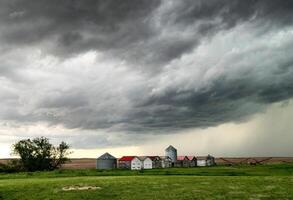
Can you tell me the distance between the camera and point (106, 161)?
7165 inches

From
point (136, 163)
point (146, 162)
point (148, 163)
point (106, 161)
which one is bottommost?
point (148, 163)

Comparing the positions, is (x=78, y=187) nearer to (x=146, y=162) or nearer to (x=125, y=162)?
(x=125, y=162)

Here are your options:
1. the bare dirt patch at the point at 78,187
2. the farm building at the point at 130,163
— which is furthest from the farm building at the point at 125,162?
the bare dirt patch at the point at 78,187

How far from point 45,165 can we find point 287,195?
419 ft

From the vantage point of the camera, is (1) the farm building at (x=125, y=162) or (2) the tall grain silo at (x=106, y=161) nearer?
(2) the tall grain silo at (x=106, y=161)

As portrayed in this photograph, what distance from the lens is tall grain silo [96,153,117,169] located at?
595ft

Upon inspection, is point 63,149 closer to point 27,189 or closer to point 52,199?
point 27,189

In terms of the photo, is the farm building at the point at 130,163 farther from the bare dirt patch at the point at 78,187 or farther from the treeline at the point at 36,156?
the bare dirt patch at the point at 78,187

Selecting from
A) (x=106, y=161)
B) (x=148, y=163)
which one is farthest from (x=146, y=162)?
(x=106, y=161)

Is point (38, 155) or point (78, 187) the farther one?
point (38, 155)

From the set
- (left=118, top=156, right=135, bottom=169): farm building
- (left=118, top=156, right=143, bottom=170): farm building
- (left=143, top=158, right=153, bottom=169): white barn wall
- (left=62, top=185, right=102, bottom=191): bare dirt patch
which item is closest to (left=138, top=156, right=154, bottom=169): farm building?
(left=143, top=158, right=153, bottom=169): white barn wall

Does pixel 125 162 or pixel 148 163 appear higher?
pixel 125 162

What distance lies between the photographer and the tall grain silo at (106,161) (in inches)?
7136

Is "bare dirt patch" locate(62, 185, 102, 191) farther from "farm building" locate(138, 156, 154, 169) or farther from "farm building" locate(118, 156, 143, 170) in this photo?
"farm building" locate(138, 156, 154, 169)
